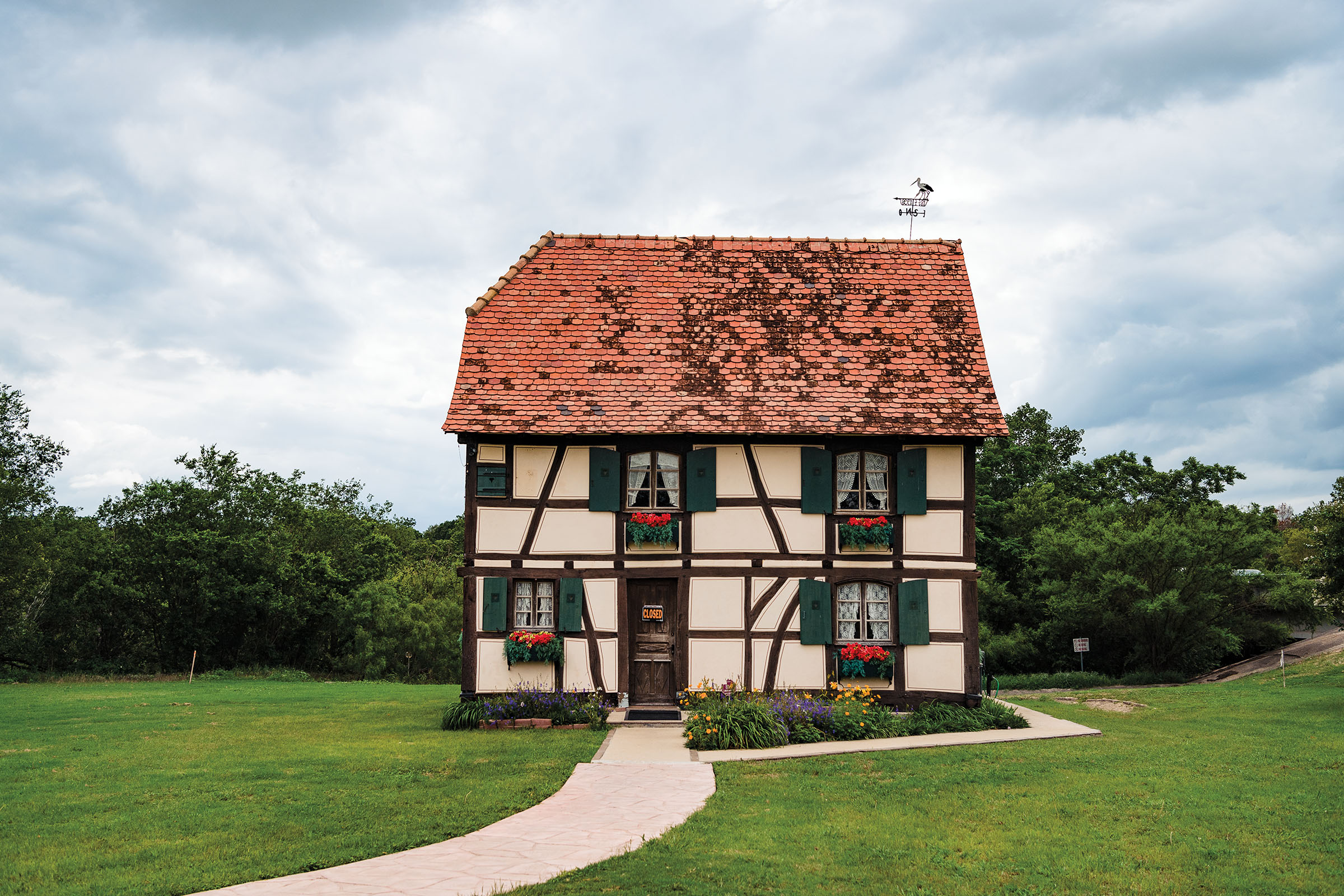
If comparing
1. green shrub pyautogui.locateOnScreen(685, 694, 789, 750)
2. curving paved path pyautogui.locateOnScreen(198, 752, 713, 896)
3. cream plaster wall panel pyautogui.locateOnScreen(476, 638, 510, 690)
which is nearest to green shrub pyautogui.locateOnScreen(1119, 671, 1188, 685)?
green shrub pyautogui.locateOnScreen(685, 694, 789, 750)

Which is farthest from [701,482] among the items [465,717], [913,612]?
[465,717]

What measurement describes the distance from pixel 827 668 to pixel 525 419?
23.2 feet

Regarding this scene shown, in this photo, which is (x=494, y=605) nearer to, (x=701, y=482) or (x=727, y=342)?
(x=701, y=482)

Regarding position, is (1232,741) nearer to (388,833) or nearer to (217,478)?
(388,833)

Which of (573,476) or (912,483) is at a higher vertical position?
(573,476)

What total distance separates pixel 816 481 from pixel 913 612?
2.93 metres

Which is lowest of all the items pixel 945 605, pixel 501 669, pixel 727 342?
pixel 501 669

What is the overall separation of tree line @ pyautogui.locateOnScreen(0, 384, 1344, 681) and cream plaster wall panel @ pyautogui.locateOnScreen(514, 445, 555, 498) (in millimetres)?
21159

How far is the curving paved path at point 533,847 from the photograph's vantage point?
703 centimetres

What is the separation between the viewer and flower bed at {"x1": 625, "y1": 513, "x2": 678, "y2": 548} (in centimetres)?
1738

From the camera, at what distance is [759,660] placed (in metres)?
17.5

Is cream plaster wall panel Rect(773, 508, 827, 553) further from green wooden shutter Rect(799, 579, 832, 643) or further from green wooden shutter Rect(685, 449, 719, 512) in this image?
green wooden shutter Rect(685, 449, 719, 512)

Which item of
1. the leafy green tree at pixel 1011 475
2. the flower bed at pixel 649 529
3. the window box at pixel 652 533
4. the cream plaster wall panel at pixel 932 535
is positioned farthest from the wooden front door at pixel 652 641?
the leafy green tree at pixel 1011 475

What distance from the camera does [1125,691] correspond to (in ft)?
83.3
